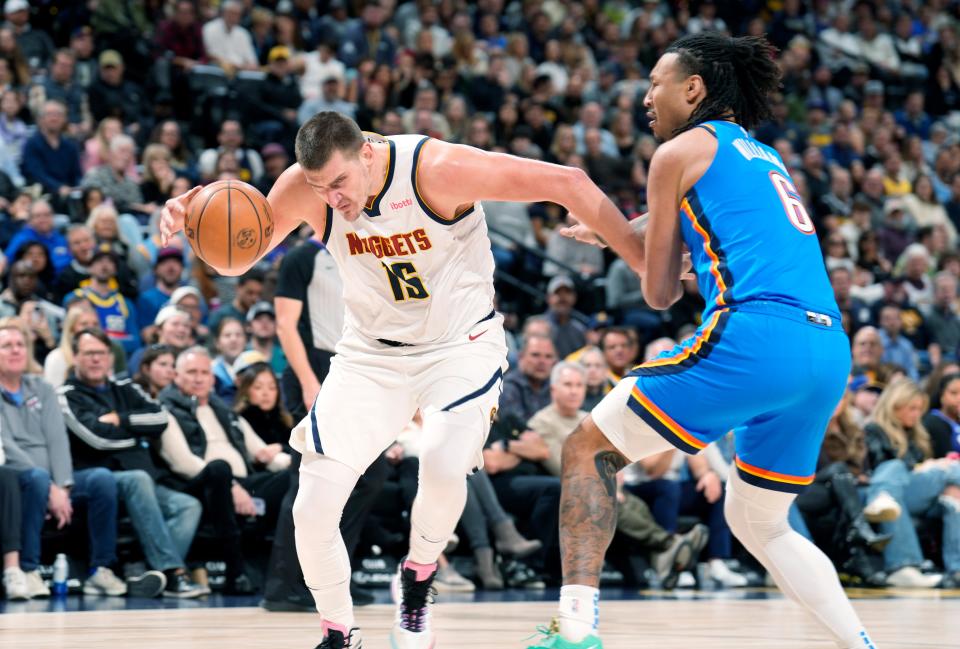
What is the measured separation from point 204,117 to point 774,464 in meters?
10.9

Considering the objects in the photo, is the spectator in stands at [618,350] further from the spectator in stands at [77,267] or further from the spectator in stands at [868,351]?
the spectator in stands at [77,267]

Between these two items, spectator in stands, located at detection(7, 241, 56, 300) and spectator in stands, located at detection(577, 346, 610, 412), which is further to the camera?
spectator in stands, located at detection(7, 241, 56, 300)

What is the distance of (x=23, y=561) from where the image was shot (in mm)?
7891

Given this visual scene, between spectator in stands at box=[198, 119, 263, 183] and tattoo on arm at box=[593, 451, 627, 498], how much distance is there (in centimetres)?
901

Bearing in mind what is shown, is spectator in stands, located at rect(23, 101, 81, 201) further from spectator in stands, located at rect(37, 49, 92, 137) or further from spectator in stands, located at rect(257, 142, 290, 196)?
spectator in stands, located at rect(257, 142, 290, 196)

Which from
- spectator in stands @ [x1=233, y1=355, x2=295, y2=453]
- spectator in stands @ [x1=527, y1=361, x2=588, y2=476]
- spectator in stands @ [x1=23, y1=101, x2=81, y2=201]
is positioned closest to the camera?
spectator in stands @ [x1=233, y1=355, x2=295, y2=453]

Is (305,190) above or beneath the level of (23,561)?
above

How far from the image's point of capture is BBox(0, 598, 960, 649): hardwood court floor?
5.50 m

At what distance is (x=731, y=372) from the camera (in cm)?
400

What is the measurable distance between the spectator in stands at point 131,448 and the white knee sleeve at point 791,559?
4.75 meters

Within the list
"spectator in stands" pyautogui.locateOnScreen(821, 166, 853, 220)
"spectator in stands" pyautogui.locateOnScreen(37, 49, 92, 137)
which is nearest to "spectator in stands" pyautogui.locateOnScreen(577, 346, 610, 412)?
"spectator in stands" pyautogui.locateOnScreen(37, 49, 92, 137)

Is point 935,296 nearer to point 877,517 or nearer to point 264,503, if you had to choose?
point 877,517

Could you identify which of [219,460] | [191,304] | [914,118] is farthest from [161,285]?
[914,118]

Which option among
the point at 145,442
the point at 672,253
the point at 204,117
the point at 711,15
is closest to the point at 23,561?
the point at 145,442
